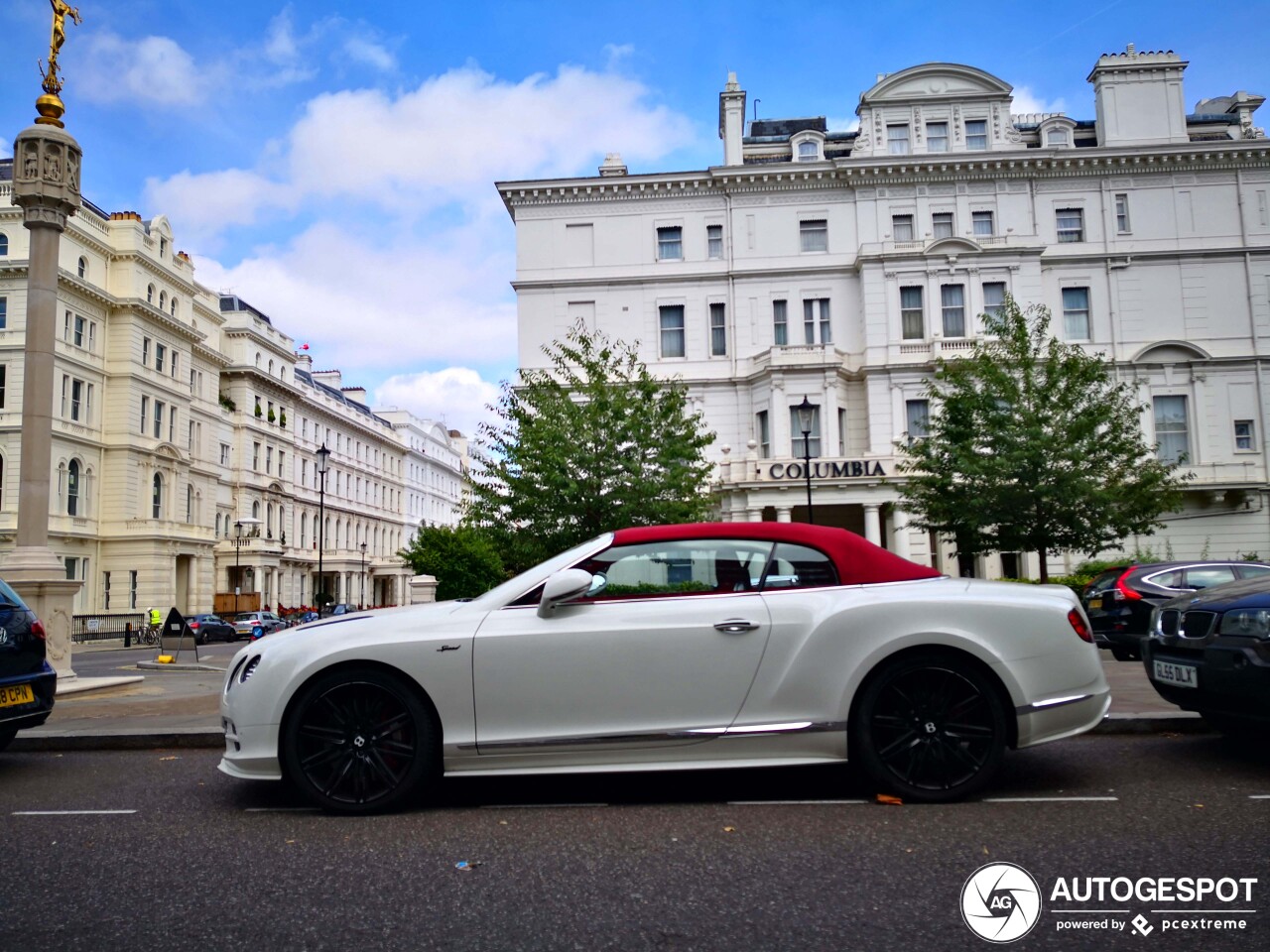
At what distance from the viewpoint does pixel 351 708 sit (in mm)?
A: 5238

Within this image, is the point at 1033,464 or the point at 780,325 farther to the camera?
the point at 780,325

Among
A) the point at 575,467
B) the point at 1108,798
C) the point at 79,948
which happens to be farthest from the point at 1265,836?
the point at 575,467

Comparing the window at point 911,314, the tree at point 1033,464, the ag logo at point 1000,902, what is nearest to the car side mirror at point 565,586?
the ag logo at point 1000,902

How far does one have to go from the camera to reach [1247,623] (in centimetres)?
594

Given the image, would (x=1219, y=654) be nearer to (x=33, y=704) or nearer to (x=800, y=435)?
(x=33, y=704)

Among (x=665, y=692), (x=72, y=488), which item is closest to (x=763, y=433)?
(x=665, y=692)

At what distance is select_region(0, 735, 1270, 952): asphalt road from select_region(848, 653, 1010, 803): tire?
0.19m

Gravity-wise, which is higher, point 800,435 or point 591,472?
point 800,435

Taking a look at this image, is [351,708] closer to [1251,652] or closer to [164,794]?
[164,794]

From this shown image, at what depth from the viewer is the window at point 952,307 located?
37062mm

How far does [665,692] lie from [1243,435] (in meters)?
39.7

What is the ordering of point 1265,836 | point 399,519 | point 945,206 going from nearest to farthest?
point 1265,836, point 945,206, point 399,519

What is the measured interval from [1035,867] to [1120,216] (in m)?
40.1

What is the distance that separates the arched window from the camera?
153 ft
